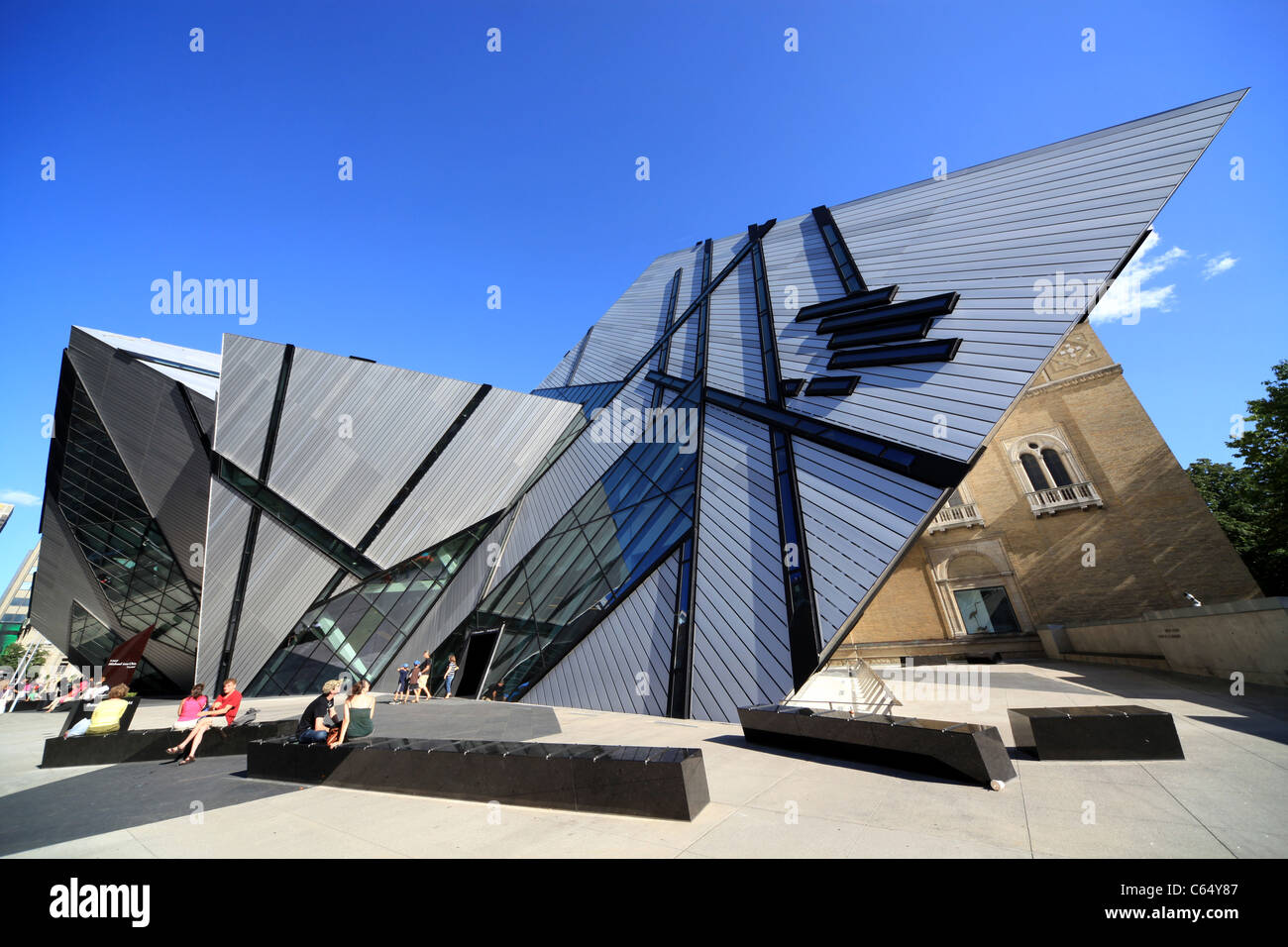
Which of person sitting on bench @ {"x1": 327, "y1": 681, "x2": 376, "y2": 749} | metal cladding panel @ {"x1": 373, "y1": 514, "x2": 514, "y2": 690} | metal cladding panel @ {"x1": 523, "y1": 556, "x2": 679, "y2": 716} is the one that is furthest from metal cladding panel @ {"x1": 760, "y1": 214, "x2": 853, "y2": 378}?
metal cladding panel @ {"x1": 373, "y1": 514, "x2": 514, "y2": 690}

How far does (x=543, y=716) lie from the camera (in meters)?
10.4

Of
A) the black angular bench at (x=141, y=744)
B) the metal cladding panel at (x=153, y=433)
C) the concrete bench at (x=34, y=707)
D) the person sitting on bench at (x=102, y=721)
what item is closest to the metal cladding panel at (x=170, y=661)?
the concrete bench at (x=34, y=707)

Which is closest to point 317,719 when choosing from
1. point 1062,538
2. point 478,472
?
point 478,472

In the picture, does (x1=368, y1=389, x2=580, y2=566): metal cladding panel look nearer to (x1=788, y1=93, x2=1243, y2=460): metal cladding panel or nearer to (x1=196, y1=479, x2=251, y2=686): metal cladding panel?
(x1=196, y1=479, x2=251, y2=686): metal cladding panel

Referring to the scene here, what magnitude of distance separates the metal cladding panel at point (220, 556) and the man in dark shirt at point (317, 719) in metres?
17.6

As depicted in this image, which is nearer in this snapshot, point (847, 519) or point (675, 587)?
point (847, 519)

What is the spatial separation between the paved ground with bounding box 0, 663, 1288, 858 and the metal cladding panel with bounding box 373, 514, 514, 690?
10937 mm

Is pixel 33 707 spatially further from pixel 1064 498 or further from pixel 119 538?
pixel 1064 498

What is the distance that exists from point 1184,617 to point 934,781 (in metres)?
15.0

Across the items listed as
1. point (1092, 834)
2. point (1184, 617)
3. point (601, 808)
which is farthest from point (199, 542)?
point (1184, 617)

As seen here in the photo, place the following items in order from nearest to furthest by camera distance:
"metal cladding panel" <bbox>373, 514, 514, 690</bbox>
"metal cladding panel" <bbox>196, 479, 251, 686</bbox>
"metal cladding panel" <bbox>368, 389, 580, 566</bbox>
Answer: "metal cladding panel" <bbox>373, 514, 514, 690</bbox>, "metal cladding panel" <bbox>196, 479, 251, 686</bbox>, "metal cladding panel" <bbox>368, 389, 580, 566</bbox>

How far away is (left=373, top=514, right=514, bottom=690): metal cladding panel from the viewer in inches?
720

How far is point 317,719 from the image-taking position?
6730 millimetres

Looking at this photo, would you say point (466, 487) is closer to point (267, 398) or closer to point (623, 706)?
Answer: point (267, 398)
